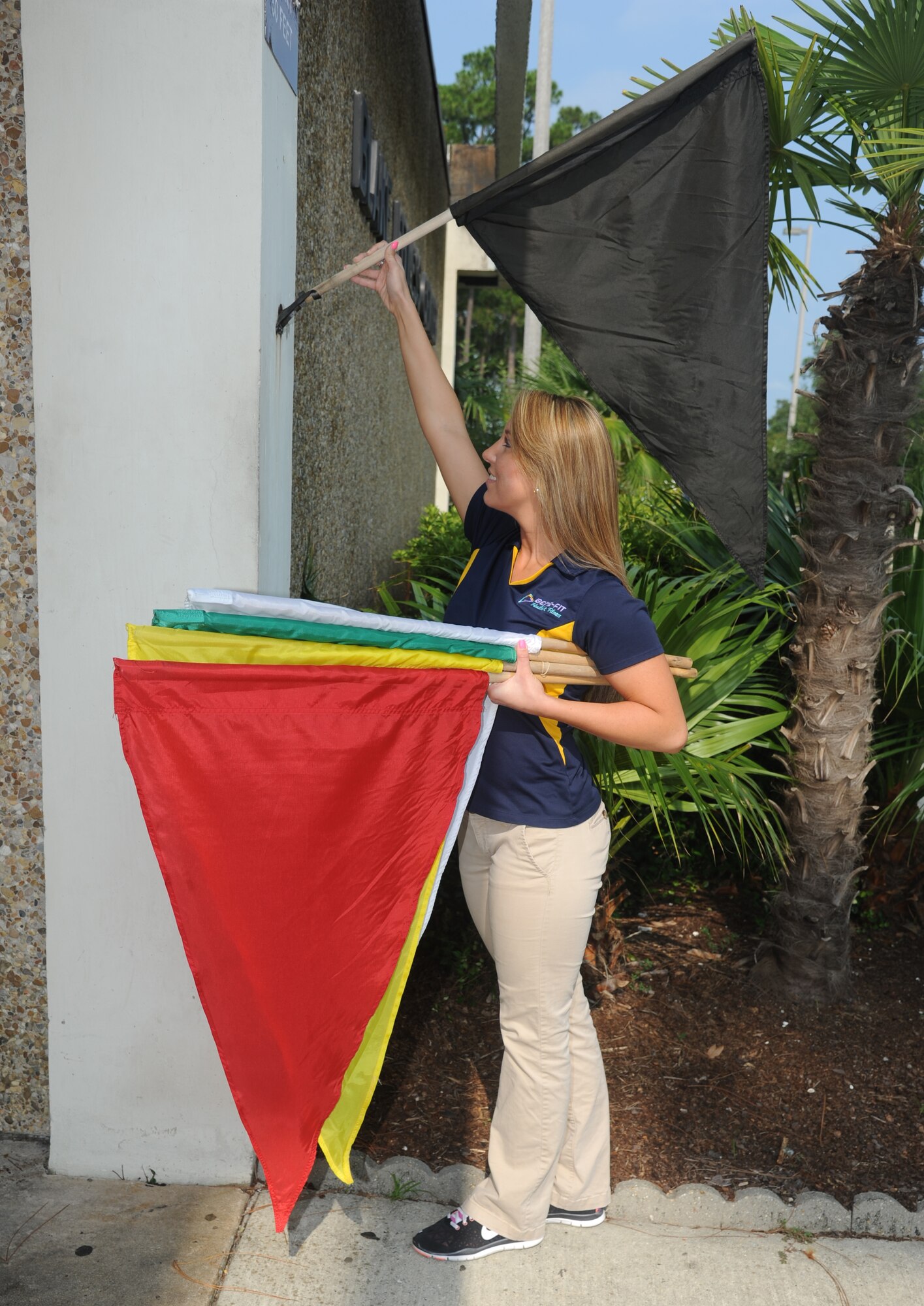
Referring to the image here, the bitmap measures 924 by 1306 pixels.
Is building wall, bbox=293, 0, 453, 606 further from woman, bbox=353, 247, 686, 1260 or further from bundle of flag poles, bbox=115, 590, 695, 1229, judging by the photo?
bundle of flag poles, bbox=115, 590, 695, 1229

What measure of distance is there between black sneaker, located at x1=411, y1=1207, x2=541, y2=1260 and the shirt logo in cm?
156

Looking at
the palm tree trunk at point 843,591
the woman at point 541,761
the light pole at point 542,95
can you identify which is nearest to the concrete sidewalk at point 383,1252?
the woman at point 541,761

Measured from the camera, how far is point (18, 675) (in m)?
2.78

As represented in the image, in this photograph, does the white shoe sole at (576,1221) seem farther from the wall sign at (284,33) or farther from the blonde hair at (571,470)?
the wall sign at (284,33)

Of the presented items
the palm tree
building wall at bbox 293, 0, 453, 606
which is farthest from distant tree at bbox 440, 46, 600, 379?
the palm tree

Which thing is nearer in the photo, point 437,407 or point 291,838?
point 291,838

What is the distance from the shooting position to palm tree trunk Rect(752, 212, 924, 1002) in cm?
355

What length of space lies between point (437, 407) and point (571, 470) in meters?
0.58

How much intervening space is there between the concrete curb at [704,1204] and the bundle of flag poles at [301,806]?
2.04 ft

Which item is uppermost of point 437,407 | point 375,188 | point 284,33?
point 375,188

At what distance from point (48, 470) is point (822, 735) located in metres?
2.65

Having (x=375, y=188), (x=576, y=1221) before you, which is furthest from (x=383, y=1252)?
(x=375, y=188)

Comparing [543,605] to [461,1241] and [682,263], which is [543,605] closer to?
[682,263]

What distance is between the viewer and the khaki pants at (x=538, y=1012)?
2508 millimetres
